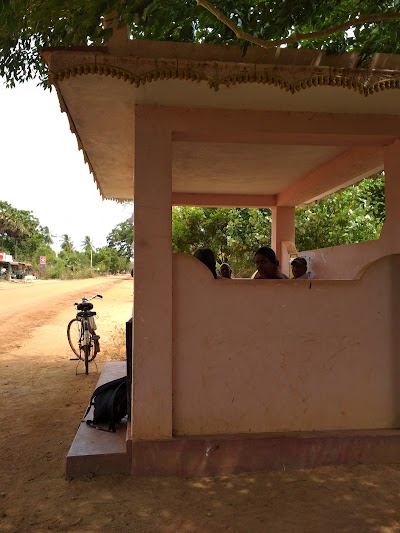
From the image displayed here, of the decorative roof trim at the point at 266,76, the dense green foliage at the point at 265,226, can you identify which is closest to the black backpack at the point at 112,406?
the decorative roof trim at the point at 266,76

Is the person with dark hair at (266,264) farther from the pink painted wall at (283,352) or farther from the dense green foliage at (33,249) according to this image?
the dense green foliage at (33,249)

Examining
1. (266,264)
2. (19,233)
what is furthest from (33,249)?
(266,264)

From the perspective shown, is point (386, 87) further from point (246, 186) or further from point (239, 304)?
point (246, 186)

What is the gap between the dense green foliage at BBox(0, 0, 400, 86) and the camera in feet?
10.8

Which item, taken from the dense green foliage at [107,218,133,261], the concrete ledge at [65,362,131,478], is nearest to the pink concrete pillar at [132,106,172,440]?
the concrete ledge at [65,362,131,478]

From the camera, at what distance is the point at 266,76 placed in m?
3.36

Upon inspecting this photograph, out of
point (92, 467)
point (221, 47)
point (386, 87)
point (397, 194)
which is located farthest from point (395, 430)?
point (221, 47)

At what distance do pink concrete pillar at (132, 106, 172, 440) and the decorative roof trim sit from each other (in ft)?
A: 1.85

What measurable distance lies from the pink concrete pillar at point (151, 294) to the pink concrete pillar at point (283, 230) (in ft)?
15.0

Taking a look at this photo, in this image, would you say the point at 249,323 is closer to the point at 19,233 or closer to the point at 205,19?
the point at 205,19

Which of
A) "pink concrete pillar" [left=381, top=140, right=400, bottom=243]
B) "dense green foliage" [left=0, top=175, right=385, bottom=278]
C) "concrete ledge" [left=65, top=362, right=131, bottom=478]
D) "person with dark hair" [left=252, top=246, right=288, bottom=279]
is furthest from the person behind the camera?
"dense green foliage" [left=0, top=175, right=385, bottom=278]

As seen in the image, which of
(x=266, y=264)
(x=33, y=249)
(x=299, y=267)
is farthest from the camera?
(x=33, y=249)

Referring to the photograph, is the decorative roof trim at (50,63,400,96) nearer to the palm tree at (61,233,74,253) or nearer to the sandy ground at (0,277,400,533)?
the sandy ground at (0,277,400,533)

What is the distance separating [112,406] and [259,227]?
29.8 ft
